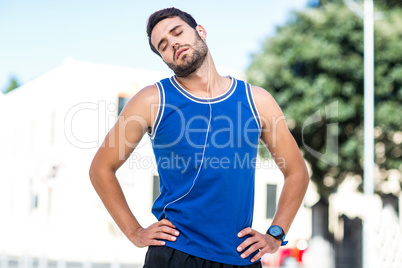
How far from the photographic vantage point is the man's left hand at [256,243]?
183cm

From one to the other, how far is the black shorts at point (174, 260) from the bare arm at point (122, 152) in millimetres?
118

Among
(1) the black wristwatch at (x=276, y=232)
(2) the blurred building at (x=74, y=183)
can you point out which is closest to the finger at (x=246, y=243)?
(1) the black wristwatch at (x=276, y=232)

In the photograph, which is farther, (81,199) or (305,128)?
(81,199)

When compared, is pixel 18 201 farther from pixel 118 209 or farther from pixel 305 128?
pixel 118 209

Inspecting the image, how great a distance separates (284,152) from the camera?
2123 mm

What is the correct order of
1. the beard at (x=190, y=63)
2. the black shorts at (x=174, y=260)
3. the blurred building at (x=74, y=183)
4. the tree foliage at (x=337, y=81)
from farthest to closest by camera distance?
the tree foliage at (x=337, y=81), the blurred building at (x=74, y=183), the beard at (x=190, y=63), the black shorts at (x=174, y=260)

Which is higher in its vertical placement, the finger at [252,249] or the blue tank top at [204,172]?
the blue tank top at [204,172]

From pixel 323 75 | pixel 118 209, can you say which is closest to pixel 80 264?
pixel 323 75

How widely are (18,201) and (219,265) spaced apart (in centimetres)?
1500

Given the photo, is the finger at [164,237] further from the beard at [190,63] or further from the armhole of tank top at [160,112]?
the beard at [190,63]

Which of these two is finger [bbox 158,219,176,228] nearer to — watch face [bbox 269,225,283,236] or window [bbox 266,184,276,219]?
watch face [bbox 269,225,283,236]

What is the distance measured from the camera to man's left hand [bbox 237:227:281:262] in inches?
72.2

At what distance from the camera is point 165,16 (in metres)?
2.04

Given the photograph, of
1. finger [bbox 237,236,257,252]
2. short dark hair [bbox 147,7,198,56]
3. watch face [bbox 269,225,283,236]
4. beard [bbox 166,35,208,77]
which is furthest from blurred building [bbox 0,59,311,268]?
finger [bbox 237,236,257,252]
